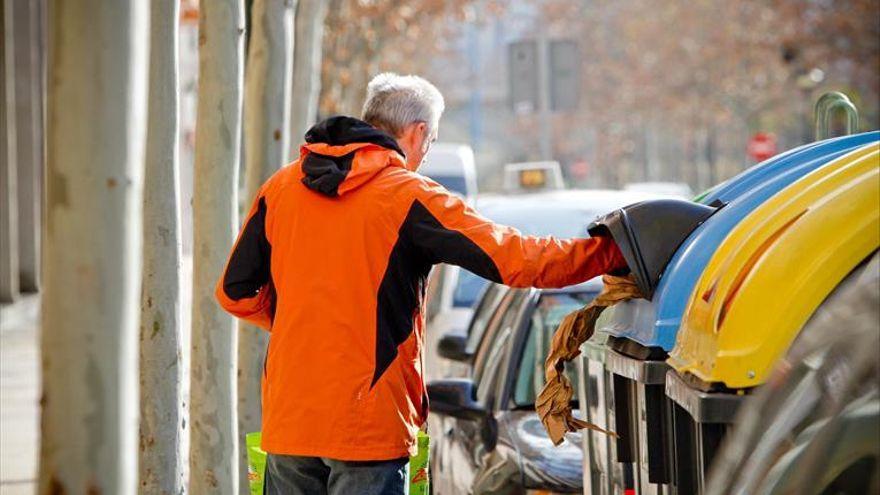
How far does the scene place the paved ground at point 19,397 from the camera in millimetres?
10898

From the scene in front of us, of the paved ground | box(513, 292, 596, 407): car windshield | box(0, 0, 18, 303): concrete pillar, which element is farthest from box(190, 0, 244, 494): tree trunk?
box(0, 0, 18, 303): concrete pillar

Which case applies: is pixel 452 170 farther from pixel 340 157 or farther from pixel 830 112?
pixel 340 157

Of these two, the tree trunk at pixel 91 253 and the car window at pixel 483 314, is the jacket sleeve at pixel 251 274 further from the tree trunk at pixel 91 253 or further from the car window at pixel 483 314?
the car window at pixel 483 314

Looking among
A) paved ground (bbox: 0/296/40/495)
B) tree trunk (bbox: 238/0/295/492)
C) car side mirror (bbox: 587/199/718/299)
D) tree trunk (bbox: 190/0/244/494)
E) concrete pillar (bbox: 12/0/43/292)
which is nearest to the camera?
car side mirror (bbox: 587/199/718/299)

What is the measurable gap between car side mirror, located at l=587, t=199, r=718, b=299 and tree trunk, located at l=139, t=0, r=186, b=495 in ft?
8.14

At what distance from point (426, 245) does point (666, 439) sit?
30.7 inches

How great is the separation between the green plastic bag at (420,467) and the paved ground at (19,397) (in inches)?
44.0

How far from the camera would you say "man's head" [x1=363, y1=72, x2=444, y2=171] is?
16.3ft

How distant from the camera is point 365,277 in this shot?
4.68 metres

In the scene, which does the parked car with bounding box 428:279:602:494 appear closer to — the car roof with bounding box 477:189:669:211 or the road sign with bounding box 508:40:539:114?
the car roof with bounding box 477:189:669:211

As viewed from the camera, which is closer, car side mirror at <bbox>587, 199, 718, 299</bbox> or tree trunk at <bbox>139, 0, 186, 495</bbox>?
car side mirror at <bbox>587, 199, 718, 299</bbox>

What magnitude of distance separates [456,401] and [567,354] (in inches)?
80.8

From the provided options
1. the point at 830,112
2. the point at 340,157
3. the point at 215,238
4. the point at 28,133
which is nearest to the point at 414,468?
the point at 340,157

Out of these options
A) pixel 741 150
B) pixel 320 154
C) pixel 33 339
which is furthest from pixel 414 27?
pixel 741 150
